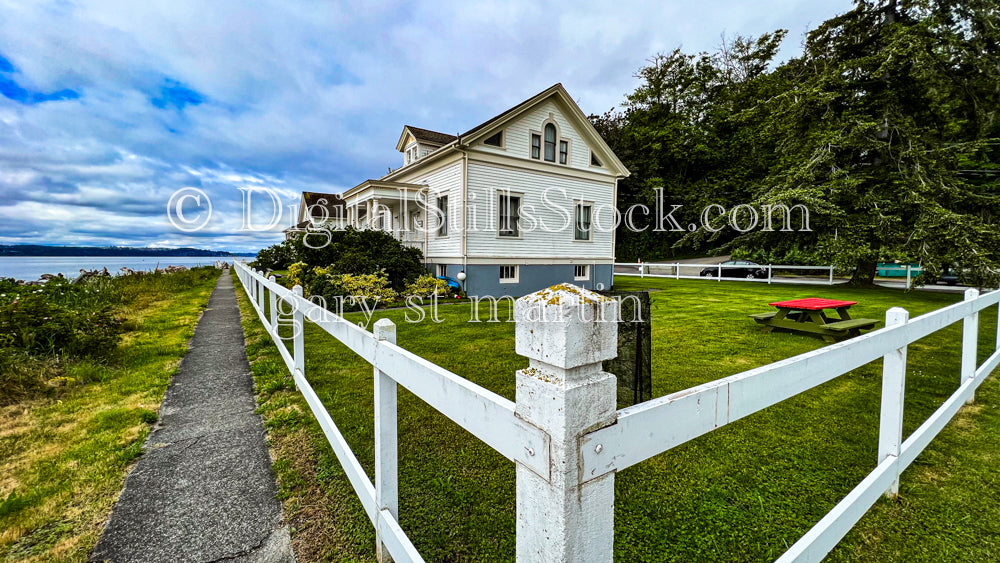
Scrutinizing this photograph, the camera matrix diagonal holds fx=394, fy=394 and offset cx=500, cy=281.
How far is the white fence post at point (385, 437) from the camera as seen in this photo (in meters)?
1.78

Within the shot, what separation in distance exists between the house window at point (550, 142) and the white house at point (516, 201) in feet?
0.12

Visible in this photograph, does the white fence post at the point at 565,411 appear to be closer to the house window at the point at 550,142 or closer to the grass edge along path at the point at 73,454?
the grass edge along path at the point at 73,454

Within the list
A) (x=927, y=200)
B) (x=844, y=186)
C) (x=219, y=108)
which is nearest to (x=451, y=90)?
(x=219, y=108)

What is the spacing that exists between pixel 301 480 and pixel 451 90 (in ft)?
81.0

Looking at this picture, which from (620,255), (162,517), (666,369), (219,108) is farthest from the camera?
(620,255)

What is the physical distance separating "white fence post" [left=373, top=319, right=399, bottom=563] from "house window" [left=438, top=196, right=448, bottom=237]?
12205mm

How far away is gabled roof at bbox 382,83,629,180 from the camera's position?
1277 cm

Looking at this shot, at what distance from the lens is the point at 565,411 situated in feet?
2.75

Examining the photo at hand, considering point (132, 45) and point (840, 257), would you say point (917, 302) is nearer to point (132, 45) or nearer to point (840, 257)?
point (840, 257)

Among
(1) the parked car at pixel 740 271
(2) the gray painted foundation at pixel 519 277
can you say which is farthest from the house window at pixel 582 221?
(1) the parked car at pixel 740 271

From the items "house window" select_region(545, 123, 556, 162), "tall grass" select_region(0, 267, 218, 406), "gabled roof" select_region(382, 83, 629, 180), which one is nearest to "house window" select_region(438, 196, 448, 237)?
"gabled roof" select_region(382, 83, 629, 180)

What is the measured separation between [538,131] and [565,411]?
14.6 meters

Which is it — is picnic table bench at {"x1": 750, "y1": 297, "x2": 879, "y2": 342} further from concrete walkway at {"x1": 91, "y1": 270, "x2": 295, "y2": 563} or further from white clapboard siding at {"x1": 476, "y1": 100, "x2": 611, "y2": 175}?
white clapboard siding at {"x1": 476, "y1": 100, "x2": 611, "y2": 175}

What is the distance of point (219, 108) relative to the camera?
21.6 m
